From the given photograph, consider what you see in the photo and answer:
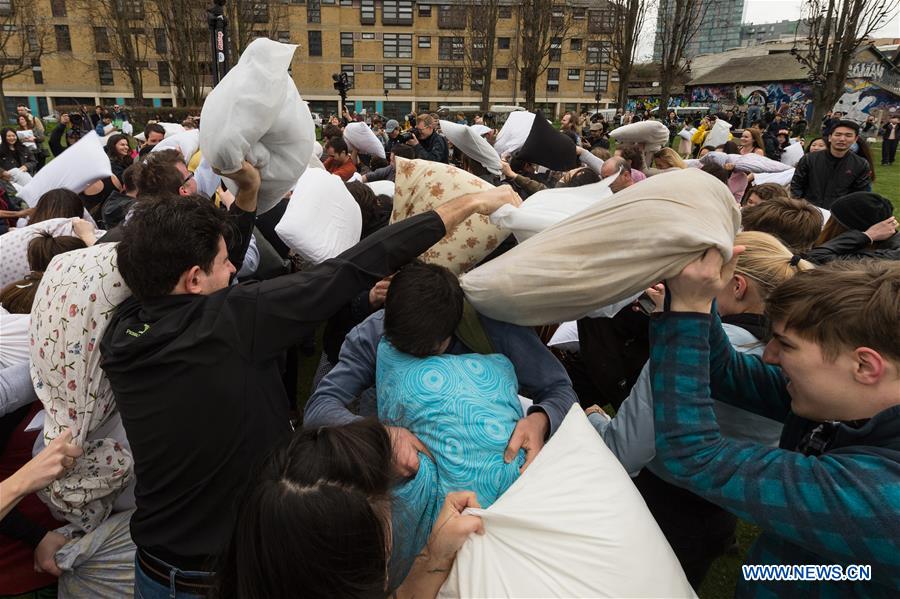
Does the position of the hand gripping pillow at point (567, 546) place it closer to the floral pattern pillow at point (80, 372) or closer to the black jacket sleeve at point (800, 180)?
the floral pattern pillow at point (80, 372)

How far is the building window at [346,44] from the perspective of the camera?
170 ft

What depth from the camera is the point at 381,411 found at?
5.08 ft

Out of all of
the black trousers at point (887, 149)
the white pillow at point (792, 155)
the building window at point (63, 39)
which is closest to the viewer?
the white pillow at point (792, 155)

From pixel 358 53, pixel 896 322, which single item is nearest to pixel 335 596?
pixel 896 322

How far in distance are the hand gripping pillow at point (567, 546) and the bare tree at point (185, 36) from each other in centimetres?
3323

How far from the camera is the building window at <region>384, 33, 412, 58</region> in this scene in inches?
2074

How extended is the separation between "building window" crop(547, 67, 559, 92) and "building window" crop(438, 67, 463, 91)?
9.38 metres

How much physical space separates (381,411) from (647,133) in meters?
4.99

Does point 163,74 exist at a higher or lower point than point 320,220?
higher

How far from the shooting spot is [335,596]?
36.2 inches

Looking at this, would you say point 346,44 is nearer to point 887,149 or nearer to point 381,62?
point 381,62

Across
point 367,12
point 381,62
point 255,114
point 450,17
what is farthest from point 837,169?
point 367,12

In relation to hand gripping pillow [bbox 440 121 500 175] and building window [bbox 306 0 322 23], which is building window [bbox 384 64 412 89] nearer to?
building window [bbox 306 0 322 23]

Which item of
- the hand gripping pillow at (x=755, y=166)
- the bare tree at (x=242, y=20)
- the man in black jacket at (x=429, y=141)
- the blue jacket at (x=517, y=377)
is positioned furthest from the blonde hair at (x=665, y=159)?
the bare tree at (x=242, y=20)
